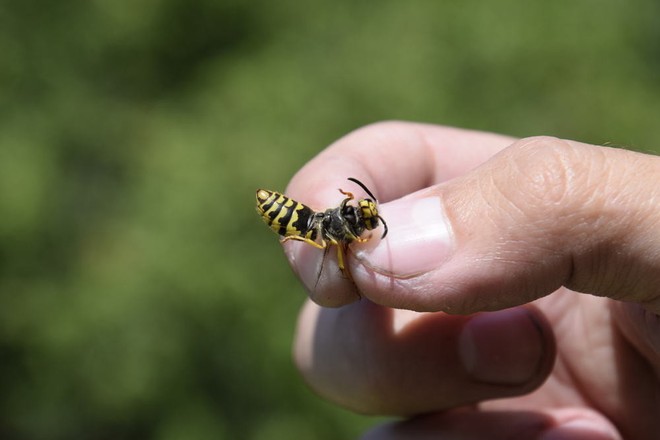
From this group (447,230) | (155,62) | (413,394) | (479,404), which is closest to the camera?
(447,230)

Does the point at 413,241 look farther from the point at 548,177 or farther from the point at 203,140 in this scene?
the point at 203,140

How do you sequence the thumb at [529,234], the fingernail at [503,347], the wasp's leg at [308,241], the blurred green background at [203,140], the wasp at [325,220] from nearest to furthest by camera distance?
the thumb at [529,234] < the wasp at [325,220] < the wasp's leg at [308,241] < the fingernail at [503,347] < the blurred green background at [203,140]

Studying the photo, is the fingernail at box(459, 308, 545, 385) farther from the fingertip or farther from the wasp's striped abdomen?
the wasp's striped abdomen

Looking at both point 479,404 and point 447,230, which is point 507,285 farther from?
point 479,404

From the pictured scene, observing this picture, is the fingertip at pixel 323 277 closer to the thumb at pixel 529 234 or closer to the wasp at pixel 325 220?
the wasp at pixel 325 220

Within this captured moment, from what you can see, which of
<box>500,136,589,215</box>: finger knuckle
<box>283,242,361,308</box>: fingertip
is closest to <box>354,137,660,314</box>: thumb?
<box>500,136,589,215</box>: finger knuckle

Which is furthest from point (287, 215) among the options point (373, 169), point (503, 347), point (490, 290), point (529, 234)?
point (503, 347)

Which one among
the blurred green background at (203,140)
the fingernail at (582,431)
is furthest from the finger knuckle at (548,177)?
the blurred green background at (203,140)

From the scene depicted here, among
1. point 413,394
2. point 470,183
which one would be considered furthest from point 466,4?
point 470,183
